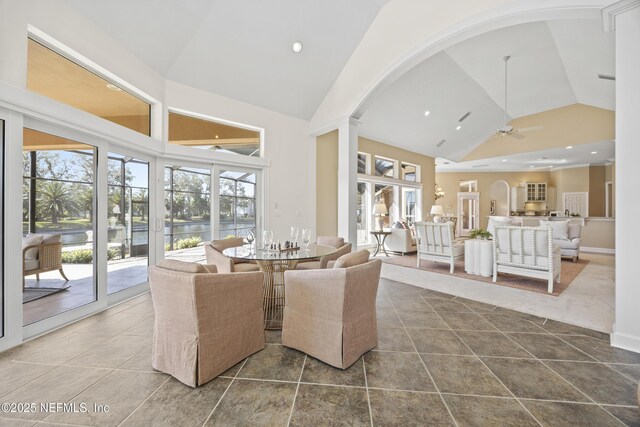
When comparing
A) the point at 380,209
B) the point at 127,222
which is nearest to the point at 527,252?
the point at 380,209

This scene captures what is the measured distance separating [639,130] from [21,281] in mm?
5547

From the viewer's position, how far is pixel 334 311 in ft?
6.45

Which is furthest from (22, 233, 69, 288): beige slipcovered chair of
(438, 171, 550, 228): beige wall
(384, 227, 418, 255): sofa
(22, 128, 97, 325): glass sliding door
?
(438, 171, 550, 228): beige wall

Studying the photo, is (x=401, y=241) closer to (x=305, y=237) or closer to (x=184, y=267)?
(x=305, y=237)

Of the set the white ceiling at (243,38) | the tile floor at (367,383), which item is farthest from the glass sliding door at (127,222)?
the white ceiling at (243,38)

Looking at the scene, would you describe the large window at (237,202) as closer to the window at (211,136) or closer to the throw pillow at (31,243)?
the window at (211,136)

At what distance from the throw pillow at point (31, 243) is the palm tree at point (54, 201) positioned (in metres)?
0.21

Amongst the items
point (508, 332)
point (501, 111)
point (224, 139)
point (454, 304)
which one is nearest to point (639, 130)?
point (508, 332)

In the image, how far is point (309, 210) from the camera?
5.71 meters

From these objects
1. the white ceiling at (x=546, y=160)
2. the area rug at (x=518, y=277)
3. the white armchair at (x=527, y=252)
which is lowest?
the area rug at (x=518, y=277)

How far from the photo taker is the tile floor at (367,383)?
151 cm

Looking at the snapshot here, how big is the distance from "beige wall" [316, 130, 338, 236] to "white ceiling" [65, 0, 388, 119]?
140 cm

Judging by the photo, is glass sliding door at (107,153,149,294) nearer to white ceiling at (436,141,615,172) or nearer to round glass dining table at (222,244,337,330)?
round glass dining table at (222,244,337,330)

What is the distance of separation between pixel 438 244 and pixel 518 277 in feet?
4.64
